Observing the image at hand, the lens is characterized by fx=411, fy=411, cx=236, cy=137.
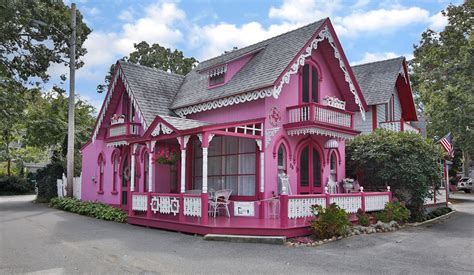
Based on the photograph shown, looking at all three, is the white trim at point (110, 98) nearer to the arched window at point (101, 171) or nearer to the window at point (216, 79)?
the arched window at point (101, 171)

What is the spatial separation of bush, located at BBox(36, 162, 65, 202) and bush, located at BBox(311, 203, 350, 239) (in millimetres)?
18622

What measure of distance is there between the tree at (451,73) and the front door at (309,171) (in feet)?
52.8

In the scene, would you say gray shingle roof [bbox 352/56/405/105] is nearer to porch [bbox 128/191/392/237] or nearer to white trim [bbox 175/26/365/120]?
white trim [bbox 175/26/365/120]

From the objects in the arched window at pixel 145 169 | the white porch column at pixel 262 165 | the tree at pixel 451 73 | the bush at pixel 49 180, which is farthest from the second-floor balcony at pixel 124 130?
the tree at pixel 451 73

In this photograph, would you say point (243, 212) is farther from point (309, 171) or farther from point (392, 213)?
point (392, 213)

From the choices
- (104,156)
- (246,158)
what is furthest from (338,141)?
(104,156)

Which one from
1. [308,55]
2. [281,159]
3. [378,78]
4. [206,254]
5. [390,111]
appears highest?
[378,78]

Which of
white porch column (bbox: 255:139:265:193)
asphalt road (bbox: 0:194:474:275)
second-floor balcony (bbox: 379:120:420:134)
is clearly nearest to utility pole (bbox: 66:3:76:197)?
asphalt road (bbox: 0:194:474:275)

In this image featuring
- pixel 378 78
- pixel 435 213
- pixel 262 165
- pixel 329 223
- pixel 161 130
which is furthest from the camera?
pixel 378 78

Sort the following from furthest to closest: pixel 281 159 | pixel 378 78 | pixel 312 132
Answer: pixel 378 78 < pixel 281 159 < pixel 312 132

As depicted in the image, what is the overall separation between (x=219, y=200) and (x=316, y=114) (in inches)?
180

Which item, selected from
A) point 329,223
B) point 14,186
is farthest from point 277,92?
point 14,186

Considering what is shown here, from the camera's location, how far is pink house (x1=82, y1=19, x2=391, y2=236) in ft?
42.2

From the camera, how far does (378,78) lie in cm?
2252
